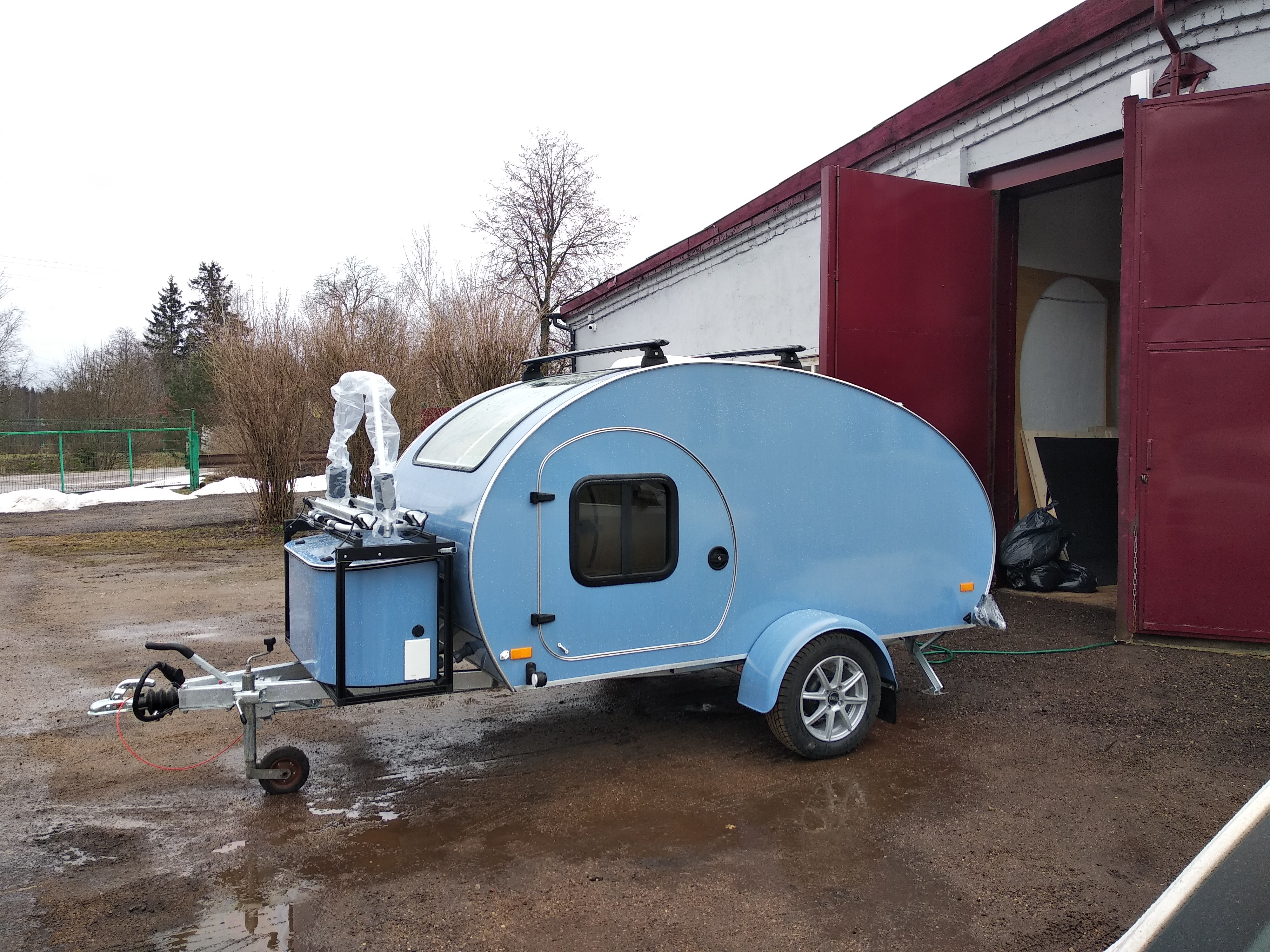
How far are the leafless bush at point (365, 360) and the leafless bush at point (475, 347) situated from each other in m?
0.31

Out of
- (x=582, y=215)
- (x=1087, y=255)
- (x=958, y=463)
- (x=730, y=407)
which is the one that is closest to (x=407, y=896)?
(x=730, y=407)

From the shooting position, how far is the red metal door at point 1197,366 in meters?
7.17

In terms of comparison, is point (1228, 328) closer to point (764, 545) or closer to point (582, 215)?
point (764, 545)

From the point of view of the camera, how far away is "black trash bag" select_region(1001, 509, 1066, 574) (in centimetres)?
975

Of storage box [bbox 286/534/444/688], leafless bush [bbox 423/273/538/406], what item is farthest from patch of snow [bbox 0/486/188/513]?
storage box [bbox 286/534/444/688]

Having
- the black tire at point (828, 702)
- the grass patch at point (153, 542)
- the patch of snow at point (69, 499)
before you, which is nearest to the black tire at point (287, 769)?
the black tire at point (828, 702)

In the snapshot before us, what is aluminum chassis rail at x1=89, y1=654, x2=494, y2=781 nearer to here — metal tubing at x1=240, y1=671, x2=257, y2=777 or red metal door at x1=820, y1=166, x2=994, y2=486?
metal tubing at x1=240, y1=671, x2=257, y2=777

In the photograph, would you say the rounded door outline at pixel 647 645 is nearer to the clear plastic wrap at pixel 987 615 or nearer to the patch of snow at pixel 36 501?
the clear plastic wrap at pixel 987 615

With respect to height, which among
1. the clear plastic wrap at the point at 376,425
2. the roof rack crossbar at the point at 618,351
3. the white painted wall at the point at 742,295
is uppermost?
the white painted wall at the point at 742,295

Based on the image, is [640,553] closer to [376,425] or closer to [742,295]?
[376,425]

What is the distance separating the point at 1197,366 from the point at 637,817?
5.88 metres

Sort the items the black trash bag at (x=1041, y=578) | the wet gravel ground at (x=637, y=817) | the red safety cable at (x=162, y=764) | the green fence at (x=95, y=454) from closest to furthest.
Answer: the wet gravel ground at (x=637, y=817) → the red safety cable at (x=162, y=764) → the black trash bag at (x=1041, y=578) → the green fence at (x=95, y=454)

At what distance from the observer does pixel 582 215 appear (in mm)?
35469

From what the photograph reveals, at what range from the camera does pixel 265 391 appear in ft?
50.7
